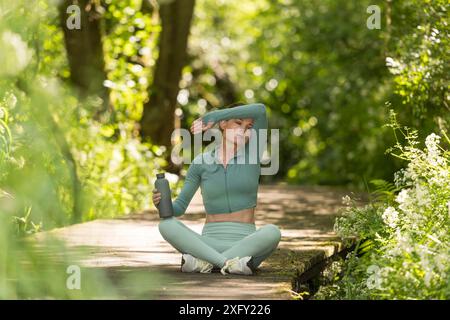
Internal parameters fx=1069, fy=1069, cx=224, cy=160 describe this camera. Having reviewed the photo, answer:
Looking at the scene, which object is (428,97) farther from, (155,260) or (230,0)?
(230,0)

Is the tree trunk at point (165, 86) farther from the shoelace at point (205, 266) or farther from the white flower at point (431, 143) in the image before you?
the shoelace at point (205, 266)

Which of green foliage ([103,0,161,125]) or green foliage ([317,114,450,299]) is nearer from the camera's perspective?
green foliage ([317,114,450,299])

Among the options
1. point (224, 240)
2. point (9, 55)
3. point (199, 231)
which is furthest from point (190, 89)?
point (9, 55)

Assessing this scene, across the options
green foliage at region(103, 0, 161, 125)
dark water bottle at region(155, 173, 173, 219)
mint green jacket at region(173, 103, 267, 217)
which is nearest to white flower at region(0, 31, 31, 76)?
dark water bottle at region(155, 173, 173, 219)

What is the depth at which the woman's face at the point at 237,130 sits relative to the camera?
6.24 meters

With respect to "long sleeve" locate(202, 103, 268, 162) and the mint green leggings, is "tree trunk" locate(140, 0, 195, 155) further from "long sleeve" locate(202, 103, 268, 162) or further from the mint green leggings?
the mint green leggings

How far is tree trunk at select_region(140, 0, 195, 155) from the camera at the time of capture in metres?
13.1

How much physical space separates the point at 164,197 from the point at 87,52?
21.6 ft

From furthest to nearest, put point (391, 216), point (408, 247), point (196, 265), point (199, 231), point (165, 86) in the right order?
point (165, 86), point (199, 231), point (391, 216), point (196, 265), point (408, 247)

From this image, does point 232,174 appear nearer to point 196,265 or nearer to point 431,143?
point 196,265

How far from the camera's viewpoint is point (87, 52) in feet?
40.5

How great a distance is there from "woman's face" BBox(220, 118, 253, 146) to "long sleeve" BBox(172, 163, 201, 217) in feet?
0.88

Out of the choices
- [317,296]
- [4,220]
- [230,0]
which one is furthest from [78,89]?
[230,0]

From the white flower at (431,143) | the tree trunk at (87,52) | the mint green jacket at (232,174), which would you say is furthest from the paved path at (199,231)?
the tree trunk at (87,52)
